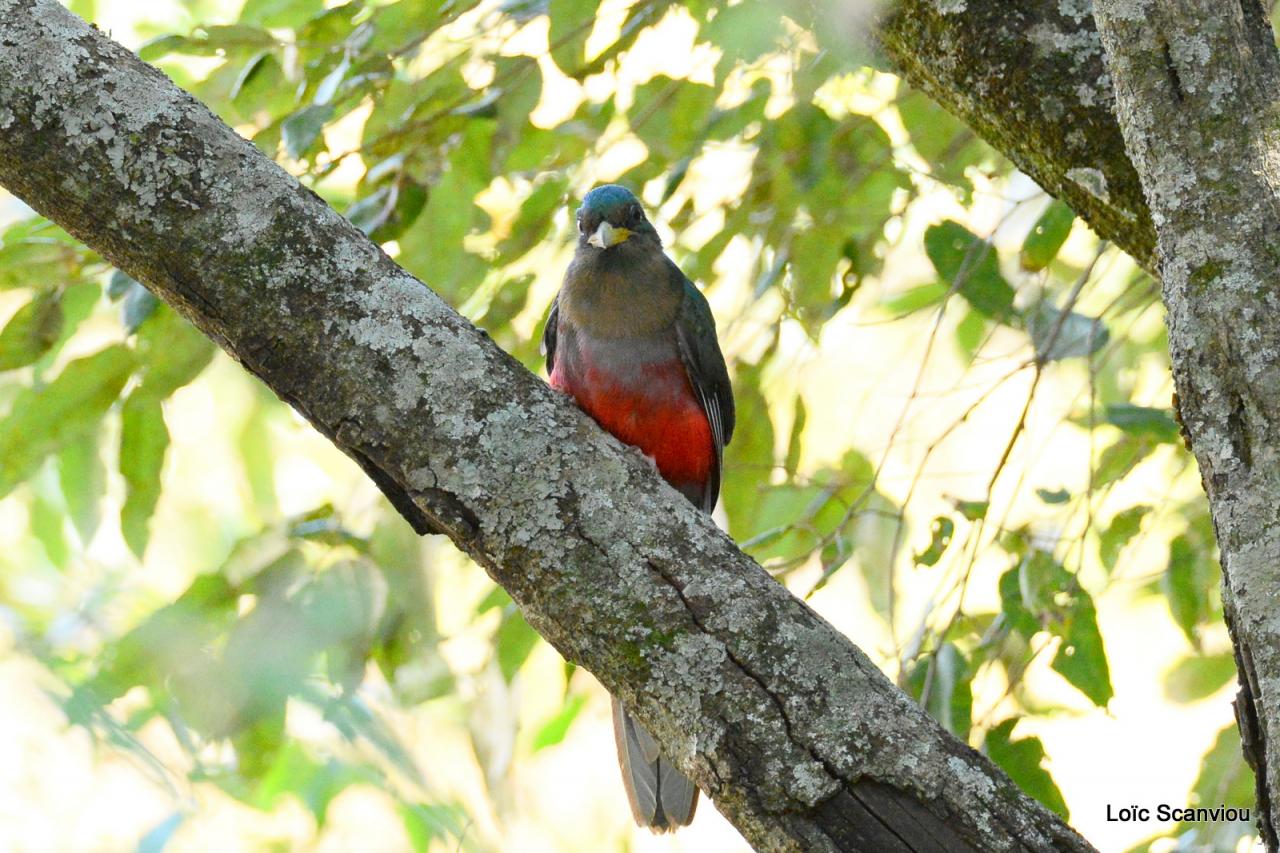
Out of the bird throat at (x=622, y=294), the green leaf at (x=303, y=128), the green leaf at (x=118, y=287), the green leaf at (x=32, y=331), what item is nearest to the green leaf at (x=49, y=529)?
the green leaf at (x=32, y=331)

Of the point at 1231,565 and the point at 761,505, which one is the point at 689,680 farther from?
the point at 761,505

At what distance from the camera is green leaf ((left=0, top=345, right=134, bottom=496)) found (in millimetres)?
3357

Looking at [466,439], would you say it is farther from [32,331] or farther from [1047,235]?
[1047,235]

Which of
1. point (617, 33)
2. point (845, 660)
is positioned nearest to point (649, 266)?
point (617, 33)

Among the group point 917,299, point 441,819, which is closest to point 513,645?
point 441,819

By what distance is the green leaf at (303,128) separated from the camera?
3240mm

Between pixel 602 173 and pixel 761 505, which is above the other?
pixel 602 173

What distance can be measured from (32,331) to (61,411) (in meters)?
0.21

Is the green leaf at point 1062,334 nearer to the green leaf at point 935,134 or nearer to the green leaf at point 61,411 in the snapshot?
the green leaf at point 935,134

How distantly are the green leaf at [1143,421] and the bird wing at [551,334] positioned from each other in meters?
1.75

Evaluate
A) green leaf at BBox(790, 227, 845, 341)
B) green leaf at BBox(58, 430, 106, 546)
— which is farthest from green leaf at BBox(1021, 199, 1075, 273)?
green leaf at BBox(58, 430, 106, 546)

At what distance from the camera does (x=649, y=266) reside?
171 inches

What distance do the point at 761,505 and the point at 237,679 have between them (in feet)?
6.07

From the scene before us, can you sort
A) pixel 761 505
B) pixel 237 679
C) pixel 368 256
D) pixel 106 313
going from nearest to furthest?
pixel 368 256
pixel 237 679
pixel 761 505
pixel 106 313
